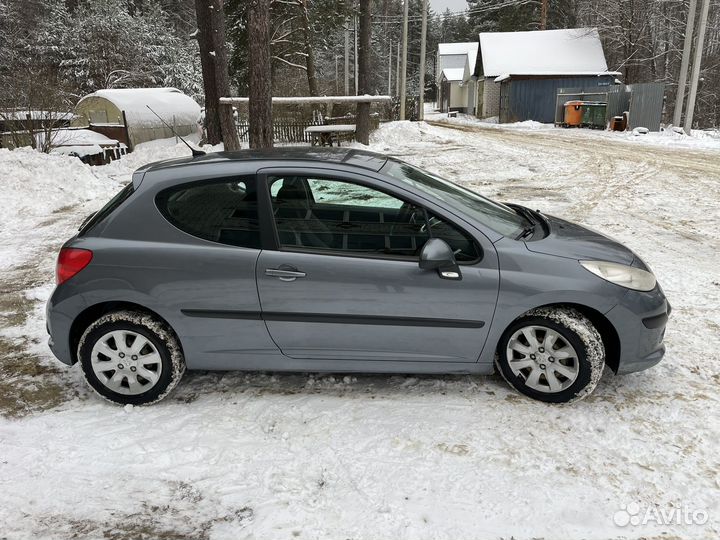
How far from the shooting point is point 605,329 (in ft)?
11.3

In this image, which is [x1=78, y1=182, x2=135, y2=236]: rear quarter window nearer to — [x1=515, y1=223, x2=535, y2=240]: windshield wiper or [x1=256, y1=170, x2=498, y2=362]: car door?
[x1=256, y1=170, x2=498, y2=362]: car door

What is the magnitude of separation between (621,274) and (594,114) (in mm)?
25594

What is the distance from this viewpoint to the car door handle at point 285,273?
3344 mm

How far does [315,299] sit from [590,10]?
41.5 metres

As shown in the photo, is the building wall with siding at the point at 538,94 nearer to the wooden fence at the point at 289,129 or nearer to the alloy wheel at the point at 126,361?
the wooden fence at the point at 289,129

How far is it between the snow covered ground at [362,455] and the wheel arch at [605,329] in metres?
0.28

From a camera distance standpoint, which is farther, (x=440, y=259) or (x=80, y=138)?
(x=80, y=138)

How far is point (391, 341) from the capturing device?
342 cm

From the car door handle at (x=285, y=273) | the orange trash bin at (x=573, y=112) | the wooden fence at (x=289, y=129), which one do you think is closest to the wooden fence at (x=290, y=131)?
the wooden fence at (x=289, y=129)

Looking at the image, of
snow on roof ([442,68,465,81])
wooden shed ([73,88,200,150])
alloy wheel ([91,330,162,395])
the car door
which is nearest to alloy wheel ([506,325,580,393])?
the car door

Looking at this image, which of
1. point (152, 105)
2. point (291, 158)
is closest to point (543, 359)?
point (291, 158)

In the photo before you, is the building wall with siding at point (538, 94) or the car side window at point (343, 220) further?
the building wall with siding at point (538, 94)

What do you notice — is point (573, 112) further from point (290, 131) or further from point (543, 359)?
point (543, 359)

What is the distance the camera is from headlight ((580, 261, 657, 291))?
3.36 m
